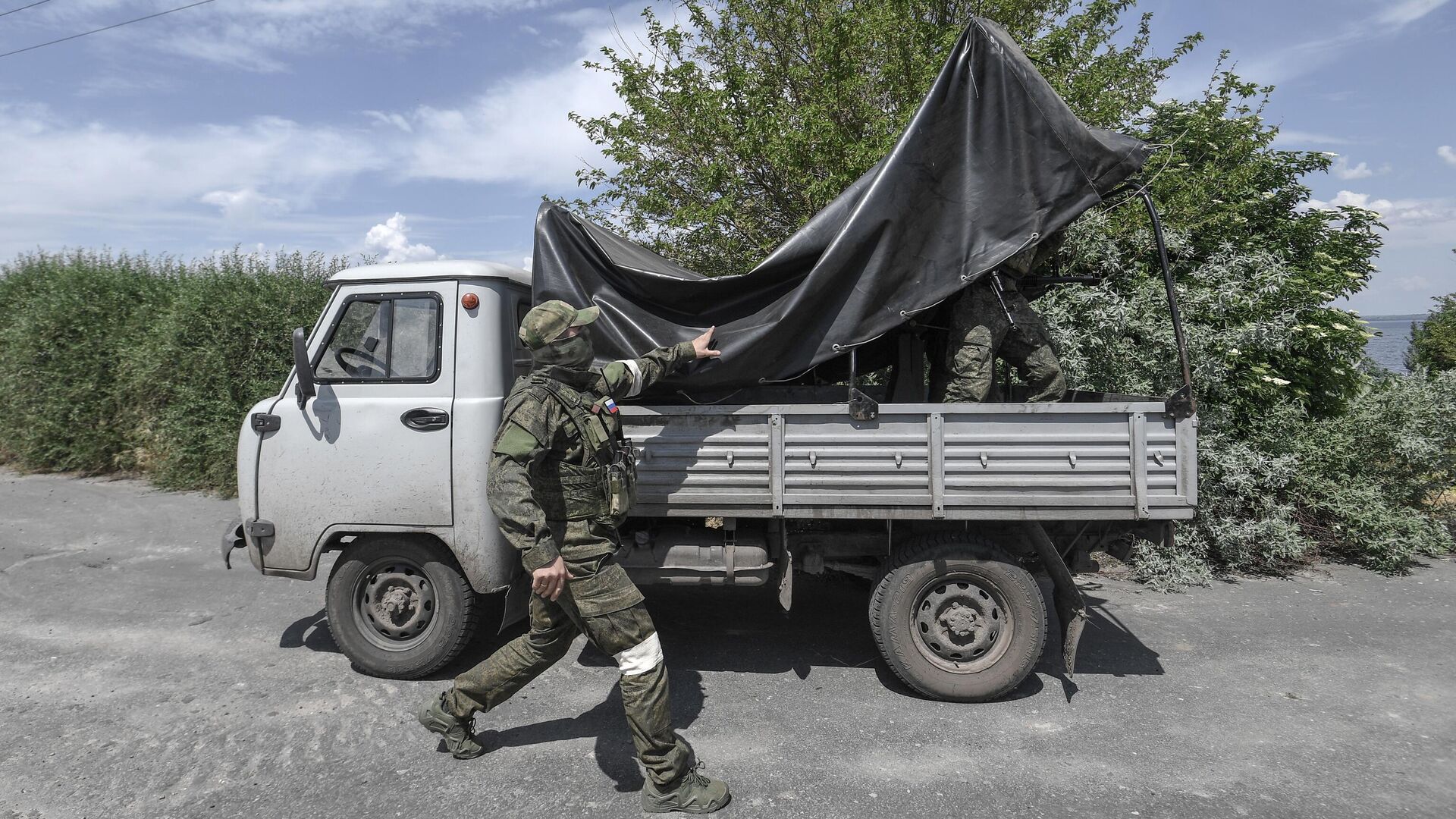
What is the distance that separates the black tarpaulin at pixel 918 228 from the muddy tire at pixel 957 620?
1.12 meters

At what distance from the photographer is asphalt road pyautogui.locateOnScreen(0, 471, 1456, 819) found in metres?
Result: 3.26

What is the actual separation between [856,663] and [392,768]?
2.37 meters

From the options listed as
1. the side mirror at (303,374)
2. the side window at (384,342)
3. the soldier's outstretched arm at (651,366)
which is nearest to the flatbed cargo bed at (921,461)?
the soldier's outstretched arm at (651,366)

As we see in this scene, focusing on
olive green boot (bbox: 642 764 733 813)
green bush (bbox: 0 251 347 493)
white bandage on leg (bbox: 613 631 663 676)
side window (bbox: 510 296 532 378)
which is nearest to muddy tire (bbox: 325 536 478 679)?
side window (bbox: 510 296 532 378)

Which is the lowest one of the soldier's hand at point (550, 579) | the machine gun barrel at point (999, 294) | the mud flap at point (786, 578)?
the mud flap at point (786, 578)

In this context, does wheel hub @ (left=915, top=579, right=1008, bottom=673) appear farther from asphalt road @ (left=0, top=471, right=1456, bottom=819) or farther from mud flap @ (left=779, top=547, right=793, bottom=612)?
mud flap @ (left=779, top=547, right=793, bottom=612)

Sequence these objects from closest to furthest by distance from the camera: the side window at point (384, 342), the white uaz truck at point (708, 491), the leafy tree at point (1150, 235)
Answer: the white uaz truck at point (708, 491)
the side window at point (384, 342)
the leafy tree at point (1150, 235)

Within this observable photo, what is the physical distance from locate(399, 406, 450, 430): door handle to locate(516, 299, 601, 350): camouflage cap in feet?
3.08

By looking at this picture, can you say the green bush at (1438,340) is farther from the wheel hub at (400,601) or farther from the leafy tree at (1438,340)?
the wheel hub at (400,601)

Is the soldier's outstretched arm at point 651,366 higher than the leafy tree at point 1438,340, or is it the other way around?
the leafy tree at point 1438,340

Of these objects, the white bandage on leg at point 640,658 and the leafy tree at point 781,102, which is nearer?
the white bandage on leg at point 640,658

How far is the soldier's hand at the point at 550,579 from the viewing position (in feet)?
10.5

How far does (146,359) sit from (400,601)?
745 centimetres

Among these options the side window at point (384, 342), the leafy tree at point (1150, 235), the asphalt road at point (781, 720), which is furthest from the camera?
the leafy tree at point (1150, 235)
